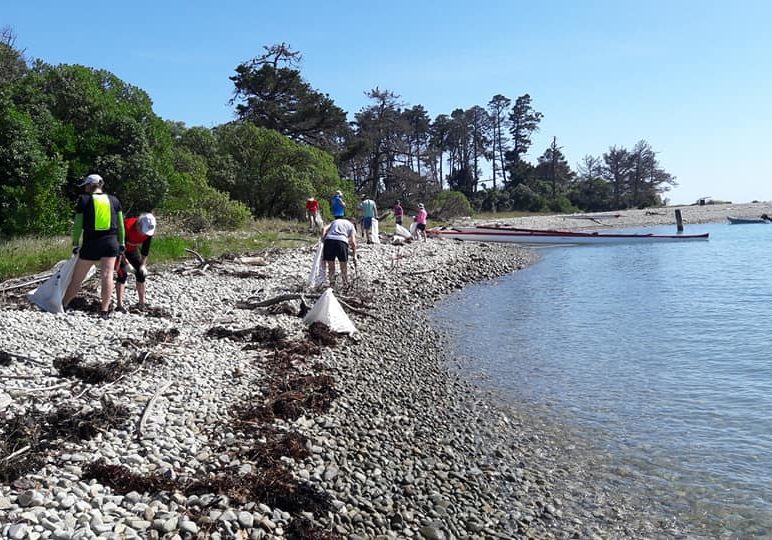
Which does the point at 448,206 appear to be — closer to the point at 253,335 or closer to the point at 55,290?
the point at 253,335

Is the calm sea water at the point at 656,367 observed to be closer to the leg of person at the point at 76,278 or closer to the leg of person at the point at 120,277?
the leg of person at the point at 120,277

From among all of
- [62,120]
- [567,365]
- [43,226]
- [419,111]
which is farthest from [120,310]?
[419,111]

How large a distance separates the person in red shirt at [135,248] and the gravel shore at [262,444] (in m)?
0.58

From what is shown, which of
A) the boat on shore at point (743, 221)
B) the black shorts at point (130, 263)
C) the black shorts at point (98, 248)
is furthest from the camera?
the boat on shore at point (743, 221)

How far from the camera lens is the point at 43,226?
1680 cm

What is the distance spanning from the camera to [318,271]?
45.7 ft

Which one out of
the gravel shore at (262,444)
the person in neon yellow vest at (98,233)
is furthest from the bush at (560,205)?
the person in neon yellow vest at (98,233)

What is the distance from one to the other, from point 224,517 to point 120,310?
6384 mm

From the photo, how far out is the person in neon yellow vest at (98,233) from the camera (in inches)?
351

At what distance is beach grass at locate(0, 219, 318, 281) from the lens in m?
12.9

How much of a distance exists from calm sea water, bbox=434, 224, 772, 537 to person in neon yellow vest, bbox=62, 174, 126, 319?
608 centimetres

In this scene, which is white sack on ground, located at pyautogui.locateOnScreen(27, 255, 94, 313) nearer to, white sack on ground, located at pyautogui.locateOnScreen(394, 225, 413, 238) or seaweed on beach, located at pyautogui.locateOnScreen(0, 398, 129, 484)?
seaweed on beach, located at pyautogui.locateOnScreen(0, 398, 129, 484)

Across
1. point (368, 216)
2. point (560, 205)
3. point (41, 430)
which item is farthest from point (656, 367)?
point (560, 205)

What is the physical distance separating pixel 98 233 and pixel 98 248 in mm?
225
